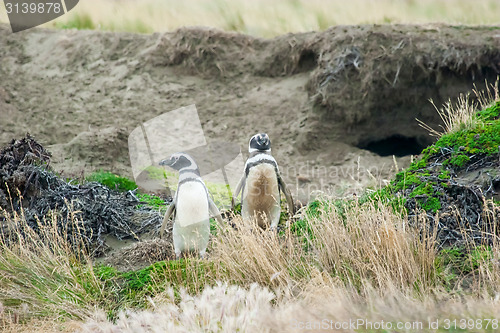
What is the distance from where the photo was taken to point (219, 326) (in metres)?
4.50

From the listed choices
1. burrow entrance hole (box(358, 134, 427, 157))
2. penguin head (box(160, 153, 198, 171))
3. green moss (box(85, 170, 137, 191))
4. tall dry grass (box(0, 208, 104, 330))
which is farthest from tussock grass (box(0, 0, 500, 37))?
tall dry grass (box(0, 208, 104, 330))

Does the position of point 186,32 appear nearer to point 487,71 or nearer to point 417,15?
point 417,15

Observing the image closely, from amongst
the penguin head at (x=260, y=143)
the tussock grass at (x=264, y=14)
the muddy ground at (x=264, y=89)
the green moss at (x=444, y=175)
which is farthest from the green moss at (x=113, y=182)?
the tussock grass at (x=264, y=14)

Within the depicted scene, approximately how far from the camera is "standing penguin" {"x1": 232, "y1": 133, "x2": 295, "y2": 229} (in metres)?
7.70

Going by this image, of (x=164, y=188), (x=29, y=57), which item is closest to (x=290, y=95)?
(x=164, y=188)

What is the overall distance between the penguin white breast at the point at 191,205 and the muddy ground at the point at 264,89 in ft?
13.9

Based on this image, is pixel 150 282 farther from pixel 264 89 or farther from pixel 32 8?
pixel 32 8

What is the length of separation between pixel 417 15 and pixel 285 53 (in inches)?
124

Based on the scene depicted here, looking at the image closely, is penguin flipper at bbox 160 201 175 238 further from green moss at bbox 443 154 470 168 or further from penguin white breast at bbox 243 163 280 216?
green moss at bbox 443 154 470 168

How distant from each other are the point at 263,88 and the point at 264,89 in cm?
Answer: 5

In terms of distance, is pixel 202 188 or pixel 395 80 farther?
pixel 395 80

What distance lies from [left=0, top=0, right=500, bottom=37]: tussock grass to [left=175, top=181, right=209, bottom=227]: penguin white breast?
343 inches

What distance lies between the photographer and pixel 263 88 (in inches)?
569

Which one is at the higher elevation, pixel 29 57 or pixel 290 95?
pixel 29 57
